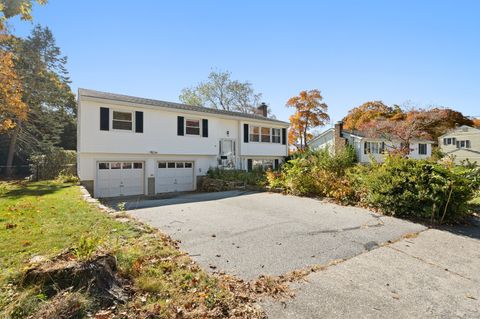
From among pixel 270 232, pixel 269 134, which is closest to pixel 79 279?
pixel 270 232

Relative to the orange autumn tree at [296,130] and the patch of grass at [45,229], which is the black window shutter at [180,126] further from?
the orange autumn tree at [296,130]

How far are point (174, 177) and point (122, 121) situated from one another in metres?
4.87

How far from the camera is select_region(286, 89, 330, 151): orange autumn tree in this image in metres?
37.3

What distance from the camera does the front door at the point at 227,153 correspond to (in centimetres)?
1967

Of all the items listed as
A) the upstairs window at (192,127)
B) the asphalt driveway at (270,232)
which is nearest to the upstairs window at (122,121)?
the upstairs window at (192,127)

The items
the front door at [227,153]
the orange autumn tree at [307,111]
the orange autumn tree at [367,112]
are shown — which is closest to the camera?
the front door at [227,153]

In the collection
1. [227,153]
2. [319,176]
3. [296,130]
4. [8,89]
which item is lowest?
[319,176]

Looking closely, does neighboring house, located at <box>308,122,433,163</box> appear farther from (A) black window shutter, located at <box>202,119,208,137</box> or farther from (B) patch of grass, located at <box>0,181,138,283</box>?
(B) patch of grass, located at <box>0,181,138,283</box>

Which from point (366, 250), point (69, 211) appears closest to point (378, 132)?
point (366, 250)

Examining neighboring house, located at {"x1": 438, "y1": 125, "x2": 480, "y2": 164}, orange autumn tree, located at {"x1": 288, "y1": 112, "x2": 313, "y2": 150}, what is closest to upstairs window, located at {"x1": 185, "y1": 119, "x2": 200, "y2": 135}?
orange autumn tree, located at {"x1": 288, "y1": 112, "x2": 313, "y2": 150}

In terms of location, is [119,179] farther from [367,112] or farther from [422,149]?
[422,149]

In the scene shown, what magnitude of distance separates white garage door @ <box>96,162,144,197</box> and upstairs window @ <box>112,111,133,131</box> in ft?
7.11

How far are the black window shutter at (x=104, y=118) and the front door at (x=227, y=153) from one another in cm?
801

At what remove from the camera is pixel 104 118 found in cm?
1434
